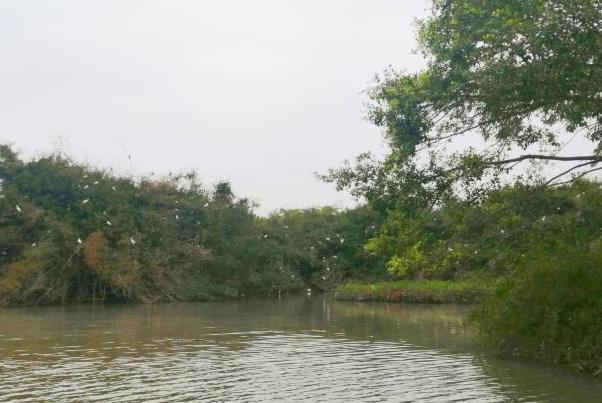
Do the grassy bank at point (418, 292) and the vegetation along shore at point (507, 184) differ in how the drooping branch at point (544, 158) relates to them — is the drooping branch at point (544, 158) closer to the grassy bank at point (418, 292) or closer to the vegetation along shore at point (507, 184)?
the vegetation along shore at point (507, 184)

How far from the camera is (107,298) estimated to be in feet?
107

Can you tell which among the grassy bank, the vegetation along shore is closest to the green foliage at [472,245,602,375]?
the vegetation along shore

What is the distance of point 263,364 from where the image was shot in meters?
12.7

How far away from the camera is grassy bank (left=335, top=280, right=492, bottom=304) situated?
3025 centimetres

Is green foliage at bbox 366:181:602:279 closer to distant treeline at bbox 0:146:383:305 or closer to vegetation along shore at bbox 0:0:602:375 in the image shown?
vegetation along shore at bbox 0:0:602:375

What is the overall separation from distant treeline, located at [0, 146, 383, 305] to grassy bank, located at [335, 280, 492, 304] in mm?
3893

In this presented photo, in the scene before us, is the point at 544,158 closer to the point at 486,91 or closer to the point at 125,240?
the point at 486,91

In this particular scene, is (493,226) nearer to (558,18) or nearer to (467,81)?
(467,81)

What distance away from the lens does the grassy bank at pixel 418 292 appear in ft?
99.2

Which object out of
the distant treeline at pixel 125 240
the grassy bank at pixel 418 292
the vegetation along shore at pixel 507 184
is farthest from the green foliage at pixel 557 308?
the distant treeline at pixel 125 240

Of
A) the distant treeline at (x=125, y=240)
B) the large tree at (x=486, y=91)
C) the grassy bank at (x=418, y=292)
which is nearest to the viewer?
the large tree at (x=486, y=91)

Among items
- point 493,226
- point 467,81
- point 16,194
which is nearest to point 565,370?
point 493,226

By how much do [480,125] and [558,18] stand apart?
305cm

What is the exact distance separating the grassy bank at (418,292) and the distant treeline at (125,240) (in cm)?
389
